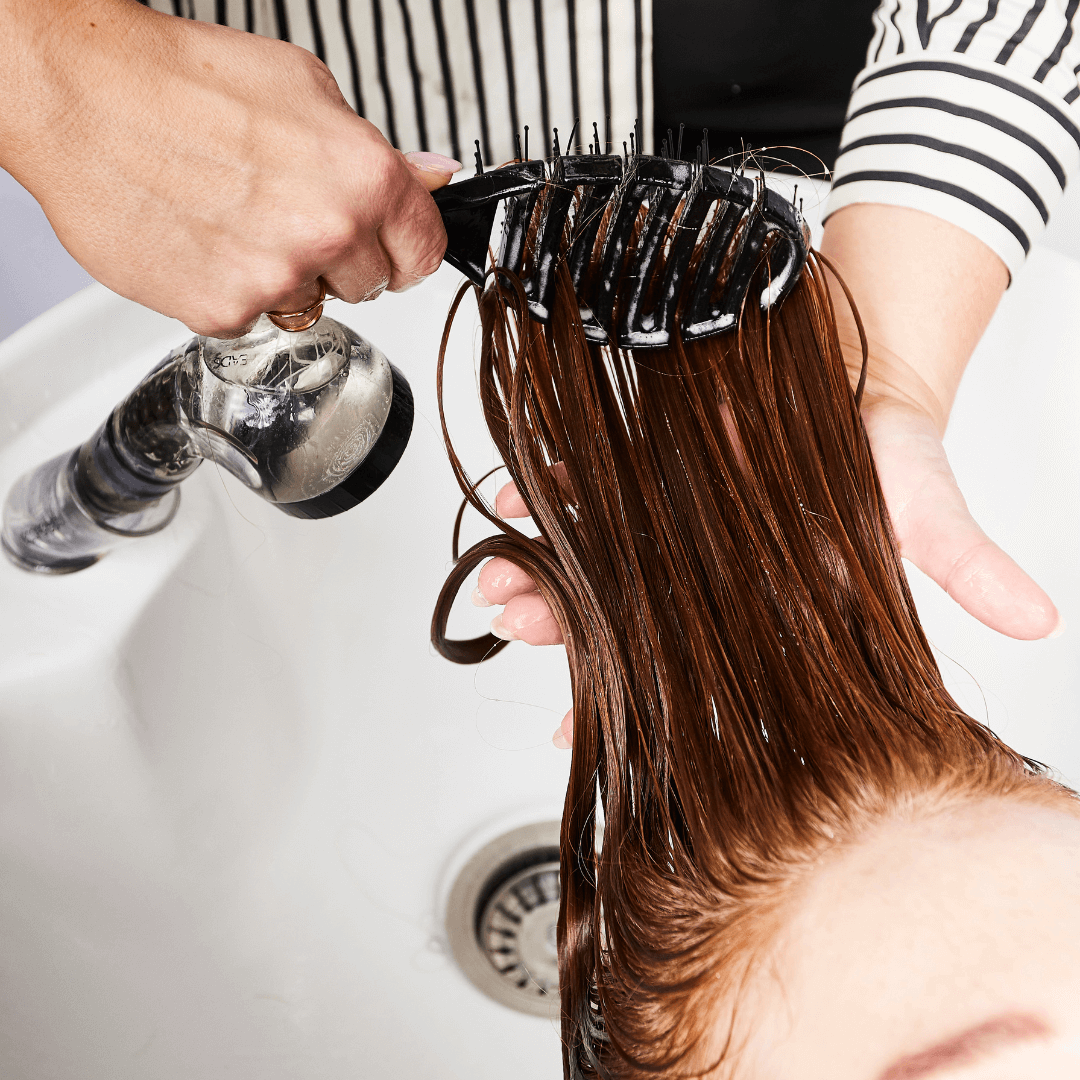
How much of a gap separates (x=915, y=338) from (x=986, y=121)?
172mm

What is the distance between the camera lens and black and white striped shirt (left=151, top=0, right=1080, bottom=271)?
643mm

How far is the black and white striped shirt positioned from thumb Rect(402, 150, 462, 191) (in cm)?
35

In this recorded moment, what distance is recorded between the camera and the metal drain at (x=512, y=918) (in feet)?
2.16

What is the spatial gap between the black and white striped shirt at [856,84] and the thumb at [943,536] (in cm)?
21

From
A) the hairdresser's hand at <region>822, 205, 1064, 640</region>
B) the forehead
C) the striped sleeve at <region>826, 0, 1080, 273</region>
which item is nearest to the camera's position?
the forehead

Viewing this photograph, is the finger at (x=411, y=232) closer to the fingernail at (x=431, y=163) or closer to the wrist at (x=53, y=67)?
the fingernail at (x=431, y=163)

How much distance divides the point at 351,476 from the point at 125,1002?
360 mm

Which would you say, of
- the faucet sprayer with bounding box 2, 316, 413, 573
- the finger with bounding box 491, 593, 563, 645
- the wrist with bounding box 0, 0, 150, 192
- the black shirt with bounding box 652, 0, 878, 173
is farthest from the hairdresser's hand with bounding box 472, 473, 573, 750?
the black shirt with bounding box 652, 0, 878, 173

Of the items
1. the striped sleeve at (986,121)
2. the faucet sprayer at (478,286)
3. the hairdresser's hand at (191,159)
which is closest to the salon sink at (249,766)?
the faucet sprayer at (478,286)

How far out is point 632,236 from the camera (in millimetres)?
438

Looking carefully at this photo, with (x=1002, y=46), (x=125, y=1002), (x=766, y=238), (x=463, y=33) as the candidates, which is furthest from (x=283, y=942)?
(x=1002, y=46)

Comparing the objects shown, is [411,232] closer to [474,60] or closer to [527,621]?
[527,621]

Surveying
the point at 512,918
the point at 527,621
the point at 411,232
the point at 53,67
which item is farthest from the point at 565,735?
the point at 53,67

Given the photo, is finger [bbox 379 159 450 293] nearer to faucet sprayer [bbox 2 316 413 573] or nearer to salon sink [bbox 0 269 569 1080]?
faucet sprayer [bbox 2 316 413 573]
